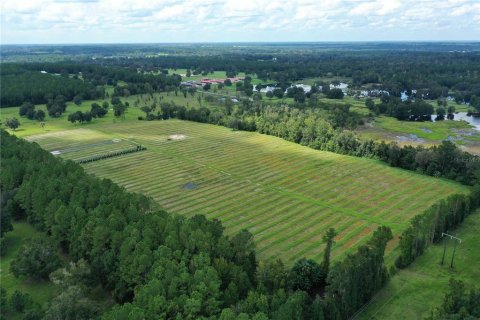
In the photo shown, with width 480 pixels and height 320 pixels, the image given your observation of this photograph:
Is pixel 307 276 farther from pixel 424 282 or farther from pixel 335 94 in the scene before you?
pixel 335 94

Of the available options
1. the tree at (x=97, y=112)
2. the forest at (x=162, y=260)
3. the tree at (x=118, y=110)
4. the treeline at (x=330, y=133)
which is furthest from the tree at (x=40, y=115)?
the forest at (x=162, y=260)

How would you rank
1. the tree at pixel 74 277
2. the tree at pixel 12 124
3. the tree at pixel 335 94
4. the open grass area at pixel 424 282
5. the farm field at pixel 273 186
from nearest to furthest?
the tree at pixel 74 277 < the open grass area at pixel 424 282 < the farm field at pixel 273 186 < the tree at pixel 12 124 < the tree at pixel 335 94

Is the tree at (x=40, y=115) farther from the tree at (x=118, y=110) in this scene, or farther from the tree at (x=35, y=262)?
the tree at (x=35, y=262)

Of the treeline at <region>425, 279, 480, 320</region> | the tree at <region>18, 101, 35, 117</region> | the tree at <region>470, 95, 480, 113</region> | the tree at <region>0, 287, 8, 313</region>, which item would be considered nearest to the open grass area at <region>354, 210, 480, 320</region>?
the treeline at <region>425, 279, 480, 320</region>

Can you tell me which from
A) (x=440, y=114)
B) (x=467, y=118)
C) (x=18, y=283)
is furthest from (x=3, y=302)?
(x=467, y=118)

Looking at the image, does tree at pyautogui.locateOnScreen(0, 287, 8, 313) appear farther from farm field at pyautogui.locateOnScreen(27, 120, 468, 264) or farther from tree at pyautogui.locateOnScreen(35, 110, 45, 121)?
Answer: tree at pyautogui.locateOnScreen(35, 110, 45, 121)
